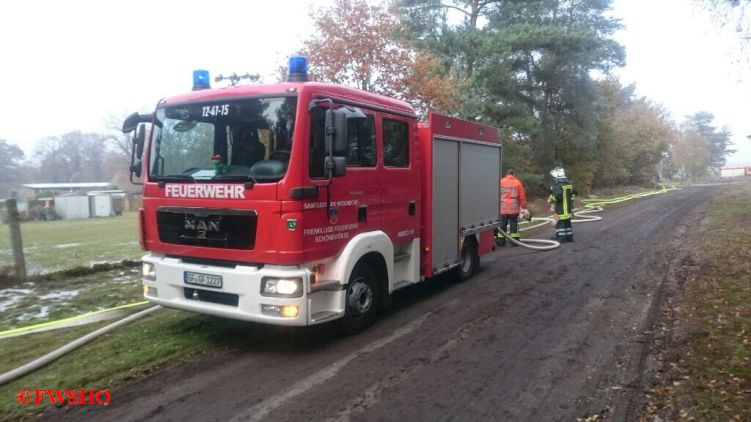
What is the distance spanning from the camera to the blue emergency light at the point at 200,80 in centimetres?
577

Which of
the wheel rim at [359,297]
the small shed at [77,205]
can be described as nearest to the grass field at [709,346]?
the wheel rim at [359,297]

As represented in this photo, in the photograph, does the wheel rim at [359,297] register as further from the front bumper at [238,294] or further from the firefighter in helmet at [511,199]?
the firefighter in helmet at [511,199]

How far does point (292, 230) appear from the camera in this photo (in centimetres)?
459

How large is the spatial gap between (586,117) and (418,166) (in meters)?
21.4

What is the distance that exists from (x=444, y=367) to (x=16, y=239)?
6664mm

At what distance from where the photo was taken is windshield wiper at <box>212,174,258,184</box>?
471 cm

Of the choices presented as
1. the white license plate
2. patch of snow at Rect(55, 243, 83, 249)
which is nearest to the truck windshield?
the white license plate

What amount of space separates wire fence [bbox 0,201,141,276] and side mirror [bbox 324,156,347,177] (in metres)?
5.70

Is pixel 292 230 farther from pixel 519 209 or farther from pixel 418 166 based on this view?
pixel 519 209

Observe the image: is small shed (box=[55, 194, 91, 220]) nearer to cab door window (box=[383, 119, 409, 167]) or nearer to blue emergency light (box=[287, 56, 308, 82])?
cab door window (box=[383, 119, 409, 167])

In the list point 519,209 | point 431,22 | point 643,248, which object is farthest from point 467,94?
point 643,248

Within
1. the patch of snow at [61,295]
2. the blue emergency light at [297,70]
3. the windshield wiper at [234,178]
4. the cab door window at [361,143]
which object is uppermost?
the blue emergency light at [297,70]

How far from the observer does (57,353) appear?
4754 millimetres

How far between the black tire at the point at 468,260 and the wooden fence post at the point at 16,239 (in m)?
6.48
